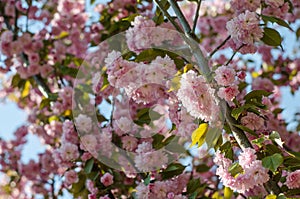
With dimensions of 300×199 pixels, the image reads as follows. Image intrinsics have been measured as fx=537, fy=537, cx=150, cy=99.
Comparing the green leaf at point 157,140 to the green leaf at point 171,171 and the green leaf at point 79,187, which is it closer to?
the green leaf at point 171,171

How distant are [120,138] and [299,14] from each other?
62.4 inches

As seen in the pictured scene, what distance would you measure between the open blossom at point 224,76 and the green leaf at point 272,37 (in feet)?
1.30

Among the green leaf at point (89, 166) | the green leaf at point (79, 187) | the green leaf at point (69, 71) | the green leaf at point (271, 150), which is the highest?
the green leaf at point (271, 150)

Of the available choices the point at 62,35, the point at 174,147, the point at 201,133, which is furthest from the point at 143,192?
the point at 62,35

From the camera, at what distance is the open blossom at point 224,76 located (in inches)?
66.2

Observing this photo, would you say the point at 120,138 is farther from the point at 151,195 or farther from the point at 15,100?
the point at 15,100

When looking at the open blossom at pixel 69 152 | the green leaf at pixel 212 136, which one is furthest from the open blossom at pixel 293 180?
the open blossom at pixel 69 152

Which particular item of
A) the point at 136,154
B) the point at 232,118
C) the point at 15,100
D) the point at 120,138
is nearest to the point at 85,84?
the point at 120,138

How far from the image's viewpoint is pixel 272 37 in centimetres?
201

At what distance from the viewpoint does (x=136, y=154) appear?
239 centimetres

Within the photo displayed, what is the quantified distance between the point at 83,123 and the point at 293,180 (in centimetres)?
124

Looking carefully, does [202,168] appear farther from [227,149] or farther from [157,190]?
[227,149]

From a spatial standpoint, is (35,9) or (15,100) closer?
(35,9)

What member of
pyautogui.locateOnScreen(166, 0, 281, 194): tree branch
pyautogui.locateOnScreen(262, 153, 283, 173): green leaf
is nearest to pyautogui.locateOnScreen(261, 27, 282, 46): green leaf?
pyautogui.locateOnScreen(166, 0, 281, 194): tree branch
